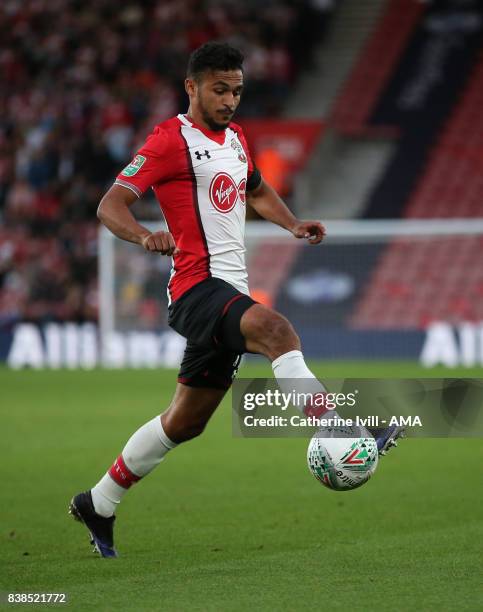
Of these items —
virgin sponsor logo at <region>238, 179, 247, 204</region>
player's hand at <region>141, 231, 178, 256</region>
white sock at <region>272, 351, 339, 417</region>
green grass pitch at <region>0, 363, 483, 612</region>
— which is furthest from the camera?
virgin sponsor logo at <region>238, 179, 247, 204</region>

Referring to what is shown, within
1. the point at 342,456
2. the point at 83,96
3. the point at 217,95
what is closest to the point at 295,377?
the point at 342,456

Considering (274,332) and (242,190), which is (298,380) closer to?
(274,332)

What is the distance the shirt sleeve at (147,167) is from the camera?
5.55m

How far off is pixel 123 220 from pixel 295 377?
41.3 inches

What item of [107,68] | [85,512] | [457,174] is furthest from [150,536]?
[107,68]

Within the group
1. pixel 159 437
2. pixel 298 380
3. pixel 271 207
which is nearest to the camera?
pixel 298 380

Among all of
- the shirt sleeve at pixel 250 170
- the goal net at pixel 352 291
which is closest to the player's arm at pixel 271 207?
the shirt sleeve at pixel 250 170

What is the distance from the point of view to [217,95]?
573cm

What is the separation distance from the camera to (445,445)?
10.6 metres

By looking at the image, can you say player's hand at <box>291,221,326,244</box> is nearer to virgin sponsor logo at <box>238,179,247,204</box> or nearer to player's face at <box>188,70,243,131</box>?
virgin sponsor logo at <box>238,179,247,204</box>

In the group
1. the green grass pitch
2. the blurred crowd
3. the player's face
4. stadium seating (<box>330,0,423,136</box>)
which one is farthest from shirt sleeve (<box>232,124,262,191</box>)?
stadium seating (<box>330,0,423,136</box>)

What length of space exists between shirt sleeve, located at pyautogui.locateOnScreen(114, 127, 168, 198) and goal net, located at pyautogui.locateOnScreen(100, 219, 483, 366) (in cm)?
1418

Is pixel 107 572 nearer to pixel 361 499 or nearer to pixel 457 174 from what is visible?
pixel 361 499

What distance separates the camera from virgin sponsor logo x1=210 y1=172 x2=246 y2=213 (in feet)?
18.9
